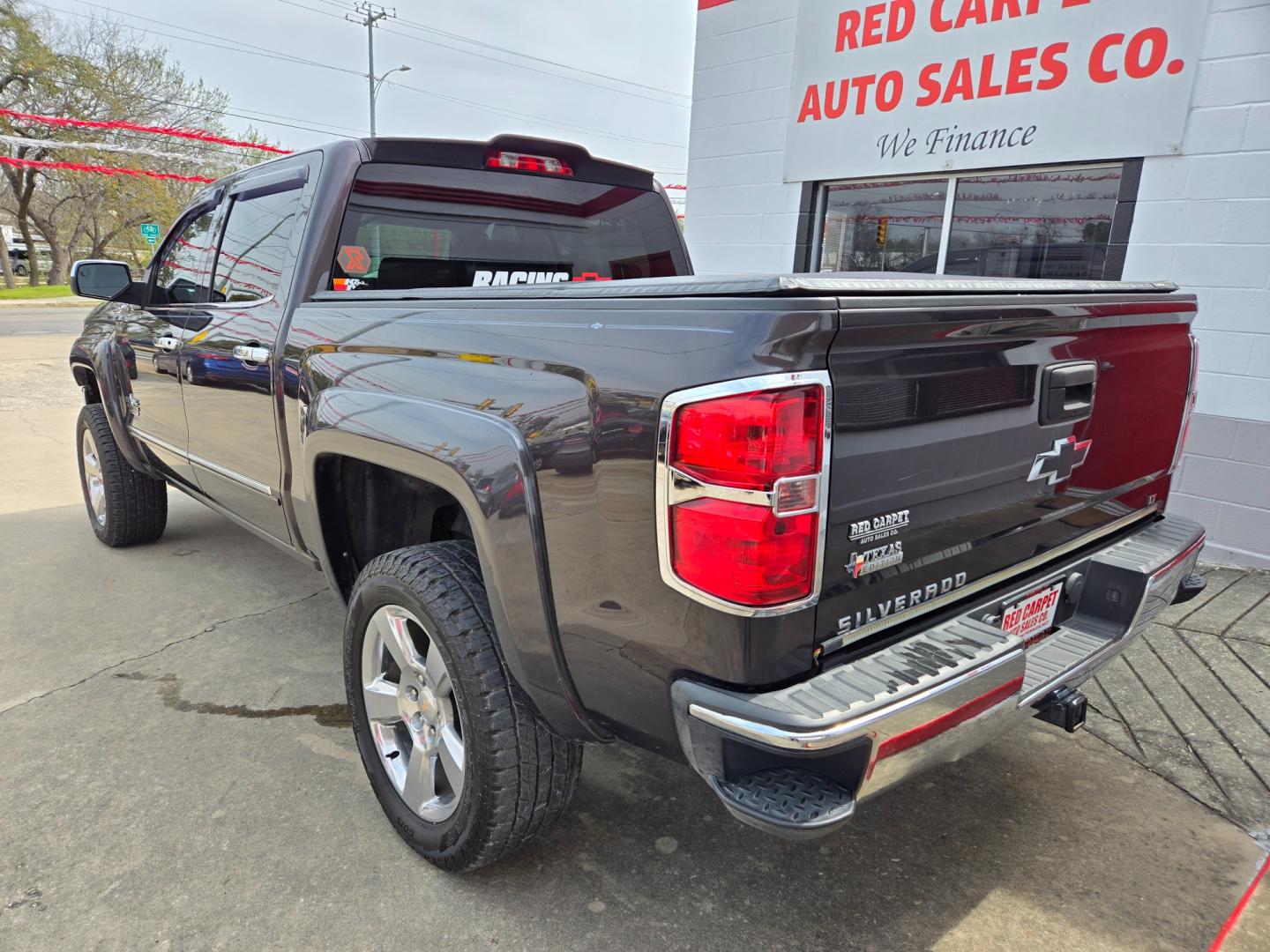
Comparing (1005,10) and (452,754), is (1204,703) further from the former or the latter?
(1005,10)

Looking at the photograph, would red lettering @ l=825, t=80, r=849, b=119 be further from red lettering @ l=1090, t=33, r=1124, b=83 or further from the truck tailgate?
the truck tailgate

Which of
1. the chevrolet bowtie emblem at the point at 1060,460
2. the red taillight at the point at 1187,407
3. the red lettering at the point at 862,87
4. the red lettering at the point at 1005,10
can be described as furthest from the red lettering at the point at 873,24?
the chevrolet bowtie emblem at the point at 1060,460

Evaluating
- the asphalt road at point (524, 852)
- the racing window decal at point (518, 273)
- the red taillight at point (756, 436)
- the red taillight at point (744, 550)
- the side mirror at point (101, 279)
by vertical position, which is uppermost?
the racing window decal at point (518, 273)

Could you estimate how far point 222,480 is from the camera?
3420mm

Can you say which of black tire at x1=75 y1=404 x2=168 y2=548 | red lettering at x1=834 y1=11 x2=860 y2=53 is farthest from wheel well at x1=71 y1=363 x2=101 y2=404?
red lettering at x1=834 y1=11 x2=860 y2=53

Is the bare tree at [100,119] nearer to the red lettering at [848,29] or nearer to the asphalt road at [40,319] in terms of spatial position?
the asphalt road at [40,319]

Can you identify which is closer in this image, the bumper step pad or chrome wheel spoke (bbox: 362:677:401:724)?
the bumper step pad

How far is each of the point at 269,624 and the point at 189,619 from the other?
37 cm

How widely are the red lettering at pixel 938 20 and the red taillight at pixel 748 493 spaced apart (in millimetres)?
5070

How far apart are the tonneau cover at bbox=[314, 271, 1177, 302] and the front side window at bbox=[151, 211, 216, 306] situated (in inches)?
72.6

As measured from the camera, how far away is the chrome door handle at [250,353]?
284 cm

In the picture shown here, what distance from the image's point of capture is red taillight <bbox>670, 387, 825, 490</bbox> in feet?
4.76

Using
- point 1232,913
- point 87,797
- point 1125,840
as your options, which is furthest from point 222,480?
point 1232,913

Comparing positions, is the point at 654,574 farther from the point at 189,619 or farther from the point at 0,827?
the point at 189,619
